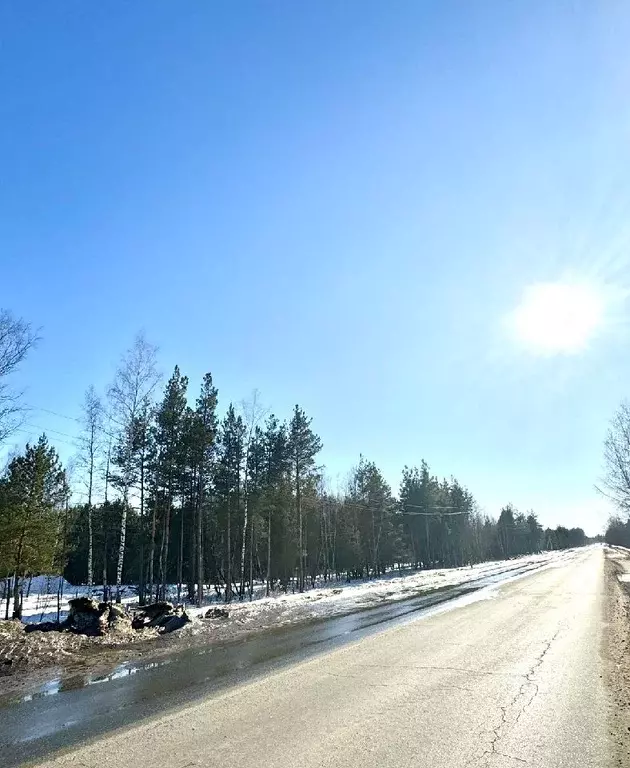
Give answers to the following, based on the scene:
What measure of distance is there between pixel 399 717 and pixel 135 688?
478 cm

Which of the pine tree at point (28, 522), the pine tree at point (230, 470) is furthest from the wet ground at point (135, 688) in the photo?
the pine tree at point (230, 470)

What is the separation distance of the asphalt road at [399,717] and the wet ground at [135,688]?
54cm

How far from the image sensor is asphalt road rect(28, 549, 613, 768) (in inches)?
198

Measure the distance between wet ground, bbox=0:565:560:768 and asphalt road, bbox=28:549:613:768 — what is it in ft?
1.77

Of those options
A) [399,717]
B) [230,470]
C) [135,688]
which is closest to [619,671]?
[399,717]

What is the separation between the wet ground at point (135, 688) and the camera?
6.12 m

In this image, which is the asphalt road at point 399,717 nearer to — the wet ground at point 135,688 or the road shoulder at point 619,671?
the road shoulder at point 619,671

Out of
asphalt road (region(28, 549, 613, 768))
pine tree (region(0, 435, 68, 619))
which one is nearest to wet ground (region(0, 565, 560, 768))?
asphalt road (region(28, 549, 613, 768))

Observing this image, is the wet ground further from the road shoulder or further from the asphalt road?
the road shoulder

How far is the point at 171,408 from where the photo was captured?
2822cm

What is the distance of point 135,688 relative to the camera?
328 inches

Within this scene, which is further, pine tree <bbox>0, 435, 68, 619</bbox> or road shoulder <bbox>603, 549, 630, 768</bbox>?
pine tree <bbox>0, 435, 68, 619</bbox>

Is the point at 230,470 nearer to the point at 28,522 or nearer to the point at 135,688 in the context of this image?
A: the point at 28,522

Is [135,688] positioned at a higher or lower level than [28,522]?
lower
